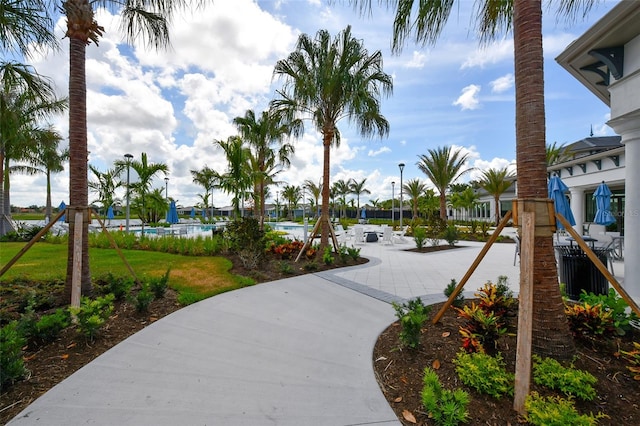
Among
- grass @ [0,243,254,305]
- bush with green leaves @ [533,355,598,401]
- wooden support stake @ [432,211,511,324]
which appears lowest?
grass @ [0,243,254,305]

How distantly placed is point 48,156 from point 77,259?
24.0 metres

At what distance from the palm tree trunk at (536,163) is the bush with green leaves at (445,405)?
1142mm

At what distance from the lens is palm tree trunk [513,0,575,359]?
2.66 metres

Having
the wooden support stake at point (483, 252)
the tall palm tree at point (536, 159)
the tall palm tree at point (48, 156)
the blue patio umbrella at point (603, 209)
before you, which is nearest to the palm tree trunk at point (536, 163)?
the tall palm tree at point (536, 159)

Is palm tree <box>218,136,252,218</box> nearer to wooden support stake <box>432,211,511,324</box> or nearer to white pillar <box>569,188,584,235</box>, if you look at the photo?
wooden support stake <box>432,211,511,324</box>

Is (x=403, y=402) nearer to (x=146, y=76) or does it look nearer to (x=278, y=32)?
(x=278, y=32)

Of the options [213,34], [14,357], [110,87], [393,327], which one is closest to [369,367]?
[393,327]

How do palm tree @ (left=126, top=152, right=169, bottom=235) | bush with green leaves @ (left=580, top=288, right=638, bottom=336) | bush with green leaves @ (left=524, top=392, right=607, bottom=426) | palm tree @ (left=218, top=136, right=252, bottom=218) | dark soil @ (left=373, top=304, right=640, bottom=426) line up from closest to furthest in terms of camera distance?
1. bush with green leaves @ (left=524, top=392, right=607, bottom=426)
2. dark soil @ (left=373, top=304, right=640, bottom=426)
3. bush with green leaves @ (left=580, top=288, right=638, bottom=336)
4. palm tree @ (left=218, top=136, right=252, bottom=218)
5. palm tree @ (left=126, top=152, right=169, bottom=235)

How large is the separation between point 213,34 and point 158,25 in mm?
1454

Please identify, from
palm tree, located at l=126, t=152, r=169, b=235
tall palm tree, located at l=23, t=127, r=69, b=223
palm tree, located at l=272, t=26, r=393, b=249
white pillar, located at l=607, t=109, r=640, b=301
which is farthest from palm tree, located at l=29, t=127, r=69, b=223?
white pillar, located at l=607, t=109, r=640, b=301

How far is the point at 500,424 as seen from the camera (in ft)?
6.97

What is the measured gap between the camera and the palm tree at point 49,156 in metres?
16.7

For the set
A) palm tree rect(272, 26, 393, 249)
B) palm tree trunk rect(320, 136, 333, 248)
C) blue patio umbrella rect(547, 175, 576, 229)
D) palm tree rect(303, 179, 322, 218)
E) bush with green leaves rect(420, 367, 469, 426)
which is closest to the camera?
bush with green leaves rect(420, 367, 469, 426)

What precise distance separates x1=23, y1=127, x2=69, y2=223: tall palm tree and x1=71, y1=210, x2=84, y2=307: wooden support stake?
694 inches
